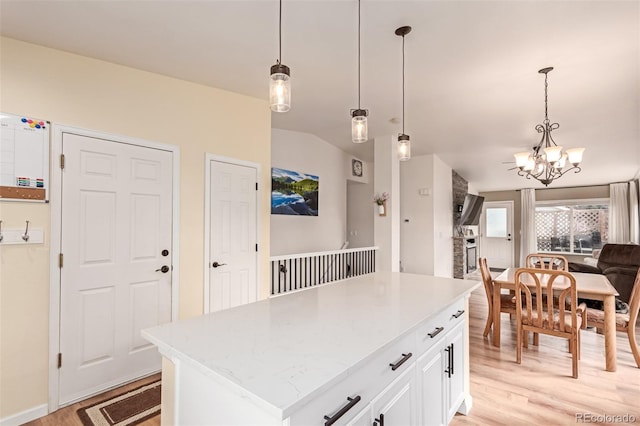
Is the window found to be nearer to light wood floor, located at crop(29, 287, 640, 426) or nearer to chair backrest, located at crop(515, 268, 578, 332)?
light wood floor, located at crop(29, 287, 640, 426)

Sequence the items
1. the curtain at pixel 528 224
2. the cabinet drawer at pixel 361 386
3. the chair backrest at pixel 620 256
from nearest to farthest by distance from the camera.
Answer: the cabinet drawer at pixel 361 386 → the chair backrest at pixel 620 256 → the curtain at pixel 528 224

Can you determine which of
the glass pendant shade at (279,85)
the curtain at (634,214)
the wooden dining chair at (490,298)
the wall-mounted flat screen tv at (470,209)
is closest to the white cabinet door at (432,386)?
the glass pendant shade at (279,85)

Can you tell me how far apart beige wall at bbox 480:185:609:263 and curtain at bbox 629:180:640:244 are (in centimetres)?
54

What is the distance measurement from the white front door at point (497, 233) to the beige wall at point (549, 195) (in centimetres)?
12

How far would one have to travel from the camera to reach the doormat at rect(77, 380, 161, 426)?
2.08m

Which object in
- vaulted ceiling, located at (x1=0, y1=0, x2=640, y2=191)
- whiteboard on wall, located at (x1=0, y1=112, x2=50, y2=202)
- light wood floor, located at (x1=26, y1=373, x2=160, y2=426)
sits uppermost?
vaulted ceiling, located at (x1=0, y1=0, x2=640, y2=191)

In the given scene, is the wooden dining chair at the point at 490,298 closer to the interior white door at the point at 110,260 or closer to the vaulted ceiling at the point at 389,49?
the vaulted ceiling at the point at 389,49

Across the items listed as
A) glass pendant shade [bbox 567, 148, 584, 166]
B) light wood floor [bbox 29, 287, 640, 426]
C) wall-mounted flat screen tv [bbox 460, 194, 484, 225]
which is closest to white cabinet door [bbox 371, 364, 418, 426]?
light wood floor [bbox 29, 287, 640, 426]

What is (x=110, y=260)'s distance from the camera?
A: 249 cm

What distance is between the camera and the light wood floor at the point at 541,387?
83.2 inches

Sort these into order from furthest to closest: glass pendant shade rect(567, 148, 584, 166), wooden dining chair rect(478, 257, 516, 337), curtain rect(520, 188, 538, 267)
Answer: curtain rect(520, 188, 538, 267) < wooden dining chair rect(478, 257, 516, 337) < glass pendant shade rect(567, 148, 584, 166)

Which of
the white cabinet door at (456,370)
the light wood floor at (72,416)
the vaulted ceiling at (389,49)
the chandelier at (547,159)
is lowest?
the light wood floor at (72,416)

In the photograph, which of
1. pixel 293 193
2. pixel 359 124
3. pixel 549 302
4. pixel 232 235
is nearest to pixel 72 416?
pixel 232 235

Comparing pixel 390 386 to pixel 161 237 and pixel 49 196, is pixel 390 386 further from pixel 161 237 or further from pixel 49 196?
pixel 49 196
